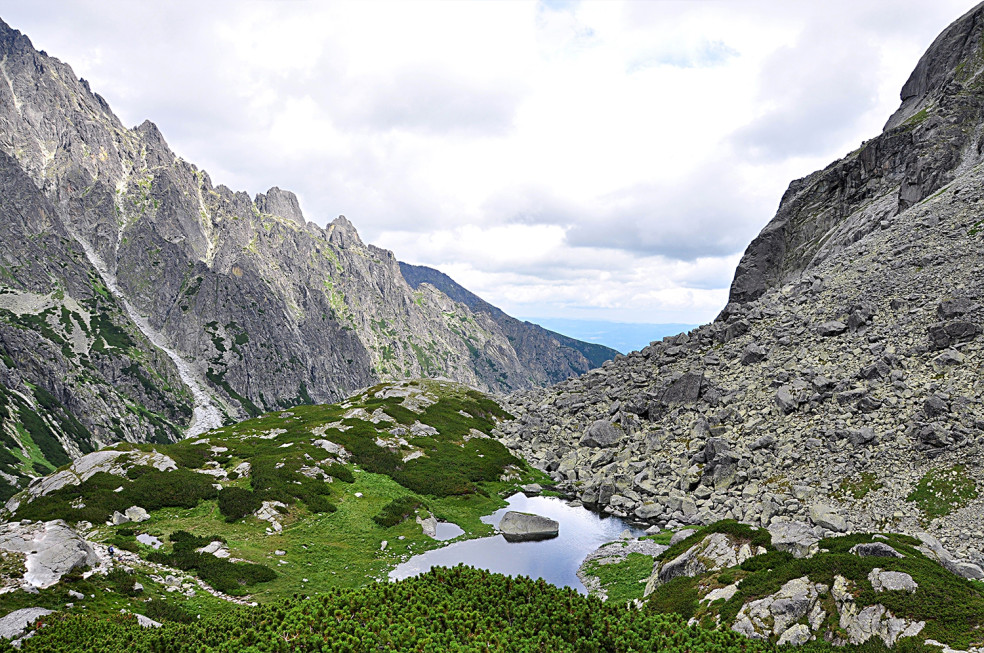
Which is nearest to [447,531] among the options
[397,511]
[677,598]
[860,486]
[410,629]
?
[397,511]

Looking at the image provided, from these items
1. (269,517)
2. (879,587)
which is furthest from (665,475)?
(269,517)

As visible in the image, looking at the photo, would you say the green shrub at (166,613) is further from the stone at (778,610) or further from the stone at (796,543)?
the stone at (796,543)

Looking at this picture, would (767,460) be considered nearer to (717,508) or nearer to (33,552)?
(717,508)

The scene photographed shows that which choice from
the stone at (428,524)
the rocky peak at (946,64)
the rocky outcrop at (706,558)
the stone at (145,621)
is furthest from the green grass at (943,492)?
the rocky peak at (946,64)

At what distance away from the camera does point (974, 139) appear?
82.0 metres

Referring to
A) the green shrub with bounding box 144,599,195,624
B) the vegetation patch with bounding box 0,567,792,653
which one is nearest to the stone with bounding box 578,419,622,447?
the vegetation patch with bounding box 0,567,792,653

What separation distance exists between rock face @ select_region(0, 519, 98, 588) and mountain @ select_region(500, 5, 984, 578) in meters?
44.2

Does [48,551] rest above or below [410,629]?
above

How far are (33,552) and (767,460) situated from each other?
5375 centimetres

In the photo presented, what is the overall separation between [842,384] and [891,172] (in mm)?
65862

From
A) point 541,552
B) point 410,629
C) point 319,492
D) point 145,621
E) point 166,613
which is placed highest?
point 410,629

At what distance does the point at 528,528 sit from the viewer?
154 ft

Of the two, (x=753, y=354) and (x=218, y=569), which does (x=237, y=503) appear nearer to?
(x=218, y=569)

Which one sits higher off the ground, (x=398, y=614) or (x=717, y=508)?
(x=398, y=614)
